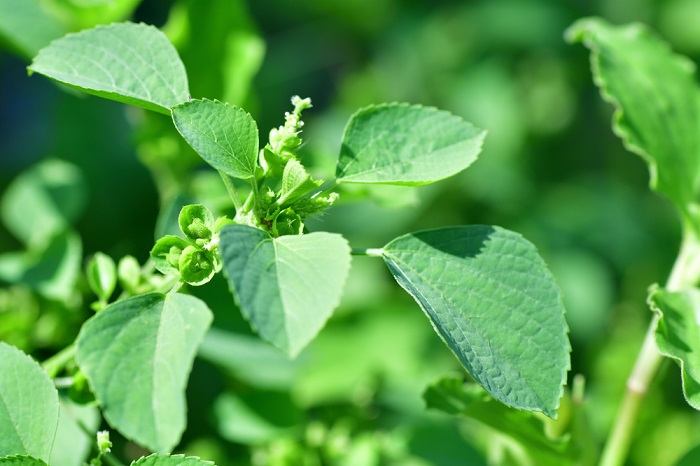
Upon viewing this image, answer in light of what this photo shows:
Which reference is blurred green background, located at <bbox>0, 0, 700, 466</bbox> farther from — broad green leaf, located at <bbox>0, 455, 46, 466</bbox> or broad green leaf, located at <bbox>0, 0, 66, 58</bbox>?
broad green leaf, located at <bbox>0, 455, 46, 466</bbox>

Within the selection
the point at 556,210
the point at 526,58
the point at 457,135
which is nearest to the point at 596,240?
the point at 556,210

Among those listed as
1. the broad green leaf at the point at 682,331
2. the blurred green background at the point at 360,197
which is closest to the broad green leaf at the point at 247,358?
the blurred green background at the point at 360,197

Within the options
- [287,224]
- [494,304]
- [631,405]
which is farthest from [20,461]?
[631,405]

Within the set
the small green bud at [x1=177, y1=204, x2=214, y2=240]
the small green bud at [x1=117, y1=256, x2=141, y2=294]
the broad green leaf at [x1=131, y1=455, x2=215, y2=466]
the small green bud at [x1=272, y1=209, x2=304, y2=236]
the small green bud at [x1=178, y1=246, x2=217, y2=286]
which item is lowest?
→ the broad green leaf at [x1=131, y1=455, x2=215, y2=466]

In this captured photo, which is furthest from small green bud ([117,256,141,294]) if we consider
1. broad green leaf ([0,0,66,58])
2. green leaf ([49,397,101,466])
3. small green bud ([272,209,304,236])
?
broad green leaf ([0,0,66,58])

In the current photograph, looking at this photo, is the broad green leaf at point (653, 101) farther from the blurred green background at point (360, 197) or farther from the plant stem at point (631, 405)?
the blurred green background at point (360, 197)

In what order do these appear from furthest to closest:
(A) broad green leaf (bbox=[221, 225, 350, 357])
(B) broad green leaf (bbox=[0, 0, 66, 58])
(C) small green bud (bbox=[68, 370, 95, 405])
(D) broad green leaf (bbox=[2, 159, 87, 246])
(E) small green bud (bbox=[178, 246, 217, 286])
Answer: (D) broad green leaf (bbox=[2, 159, 87, 246]) < (B) broad green leaf (bbox=[0, 0, 66, 58]) < (C) small green bud (bbox=[68, 370, 95, 405]) < (E) small green bud (bbox=[178, 246, 217, 286]) < (A) broad green leaf (bbox=[221, 225, 350, 357])
